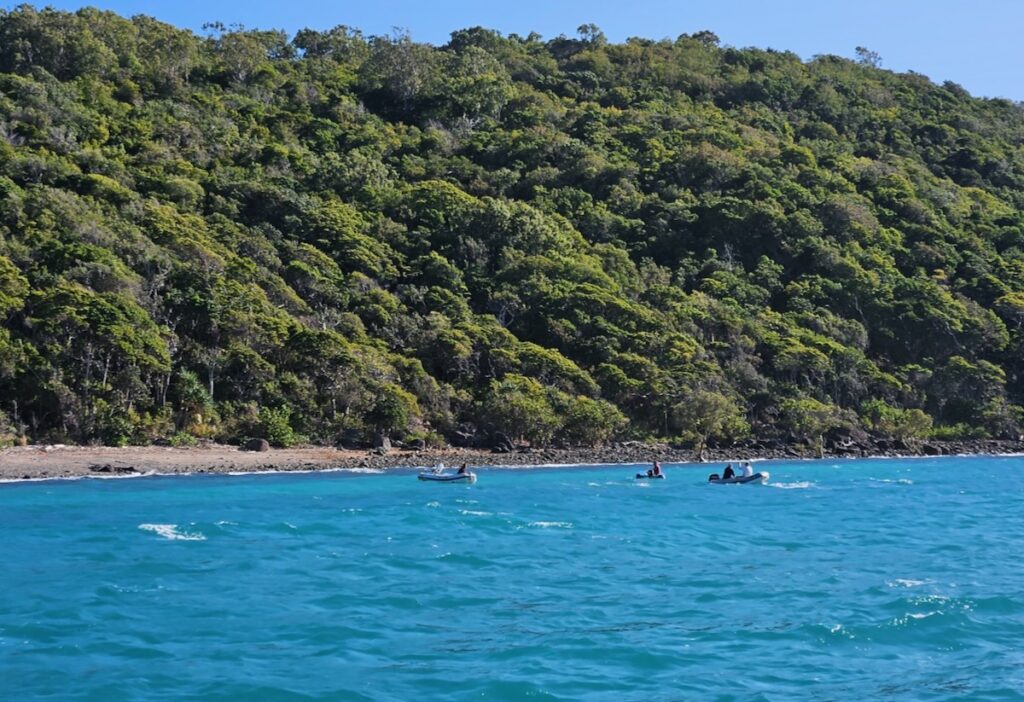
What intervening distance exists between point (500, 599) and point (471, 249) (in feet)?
192

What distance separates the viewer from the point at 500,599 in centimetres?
1955

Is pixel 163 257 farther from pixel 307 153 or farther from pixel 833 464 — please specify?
pixel 833 464

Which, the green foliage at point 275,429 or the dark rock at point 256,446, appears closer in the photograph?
the dark rock at point 256,446

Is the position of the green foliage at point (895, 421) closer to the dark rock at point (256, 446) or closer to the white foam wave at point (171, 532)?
the dark rock at point (256, 446)

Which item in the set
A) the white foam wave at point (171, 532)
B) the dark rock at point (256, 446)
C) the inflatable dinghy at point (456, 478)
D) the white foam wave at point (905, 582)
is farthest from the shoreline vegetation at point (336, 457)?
the white foam wave at point (905, 582)

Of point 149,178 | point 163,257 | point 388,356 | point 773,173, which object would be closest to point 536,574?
point 388,356

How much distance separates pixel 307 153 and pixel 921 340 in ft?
163

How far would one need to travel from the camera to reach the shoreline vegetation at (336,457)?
135 ft

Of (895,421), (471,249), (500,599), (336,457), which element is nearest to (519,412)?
(336,457)

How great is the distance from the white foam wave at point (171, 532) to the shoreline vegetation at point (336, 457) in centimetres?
1302

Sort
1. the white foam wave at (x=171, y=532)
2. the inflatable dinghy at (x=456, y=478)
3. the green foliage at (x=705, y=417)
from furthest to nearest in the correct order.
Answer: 1. the green foliage at (x=705, y=417)
2. the inflatable dinghy at (x=456, y=478)
3. the white foam wave at (x=171, y=532)

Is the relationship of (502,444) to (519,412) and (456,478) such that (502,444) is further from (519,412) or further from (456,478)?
(456,478)

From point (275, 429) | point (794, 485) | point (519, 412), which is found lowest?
point (794, 485)

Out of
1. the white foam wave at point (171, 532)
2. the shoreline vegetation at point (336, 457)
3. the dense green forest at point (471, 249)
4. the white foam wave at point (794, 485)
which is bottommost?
the white foam wave at point (794, 485)
